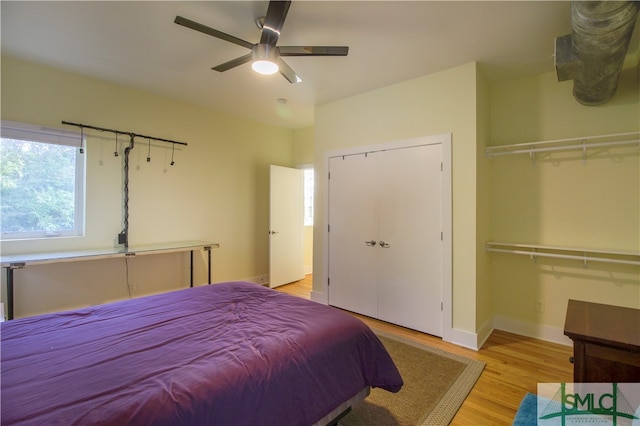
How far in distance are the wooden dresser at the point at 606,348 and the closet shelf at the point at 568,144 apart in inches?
67.0

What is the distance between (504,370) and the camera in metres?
2.38

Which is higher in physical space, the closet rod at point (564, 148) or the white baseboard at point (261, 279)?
the closet rod at point (564, 148)

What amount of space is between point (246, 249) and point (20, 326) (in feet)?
10.4

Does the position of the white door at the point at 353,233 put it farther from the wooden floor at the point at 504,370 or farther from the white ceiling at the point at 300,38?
the white ceiling at the point at 300,38

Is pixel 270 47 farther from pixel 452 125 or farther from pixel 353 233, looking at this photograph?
pixel 353 233

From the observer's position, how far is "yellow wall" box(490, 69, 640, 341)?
2.60 m

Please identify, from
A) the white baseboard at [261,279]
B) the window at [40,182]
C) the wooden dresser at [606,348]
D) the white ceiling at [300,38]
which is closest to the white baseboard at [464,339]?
the wooden dresser at [606,348]

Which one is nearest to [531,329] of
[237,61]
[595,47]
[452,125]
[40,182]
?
[452,125]

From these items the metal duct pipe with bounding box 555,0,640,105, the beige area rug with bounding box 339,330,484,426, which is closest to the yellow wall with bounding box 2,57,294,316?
the beige area rug with bounding box 339,330,484,426

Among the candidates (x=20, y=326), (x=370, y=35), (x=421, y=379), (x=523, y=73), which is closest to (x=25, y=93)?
(x=20, y=326)

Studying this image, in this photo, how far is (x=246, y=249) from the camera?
469cm

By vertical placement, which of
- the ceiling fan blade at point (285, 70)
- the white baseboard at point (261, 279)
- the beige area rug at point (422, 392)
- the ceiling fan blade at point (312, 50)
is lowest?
the beige area rug at point (422, 392)

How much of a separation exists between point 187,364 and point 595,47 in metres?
2.91

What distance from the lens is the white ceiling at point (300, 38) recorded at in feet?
6.75
